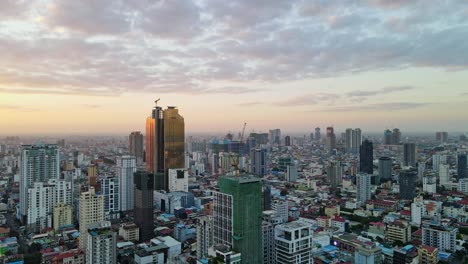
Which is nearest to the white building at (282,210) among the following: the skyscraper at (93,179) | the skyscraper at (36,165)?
the skyscraper at (93,179)

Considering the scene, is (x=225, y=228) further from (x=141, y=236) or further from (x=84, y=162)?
(x=84, y=162)

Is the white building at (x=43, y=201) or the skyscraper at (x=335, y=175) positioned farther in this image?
the skyscraper at (x=335, y=175)

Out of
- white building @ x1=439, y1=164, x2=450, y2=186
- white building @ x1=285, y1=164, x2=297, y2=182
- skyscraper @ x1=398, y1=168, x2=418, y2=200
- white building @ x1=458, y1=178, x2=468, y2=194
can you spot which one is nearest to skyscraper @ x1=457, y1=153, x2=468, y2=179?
white building @ x1=439, y1=164, x2=450, y2=186

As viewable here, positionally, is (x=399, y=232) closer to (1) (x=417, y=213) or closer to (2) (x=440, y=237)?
(2) (x=440, y=237)

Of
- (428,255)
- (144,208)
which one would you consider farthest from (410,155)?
(144,208)

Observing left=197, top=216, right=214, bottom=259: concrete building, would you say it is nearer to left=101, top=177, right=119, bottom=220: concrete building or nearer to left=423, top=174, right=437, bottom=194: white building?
left=101, top=177, right=119, bottom=220: concrete building

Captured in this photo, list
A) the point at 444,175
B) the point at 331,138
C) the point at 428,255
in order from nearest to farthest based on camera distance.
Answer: the point at 428,255 → the point at 444,175 → the point at 331,138

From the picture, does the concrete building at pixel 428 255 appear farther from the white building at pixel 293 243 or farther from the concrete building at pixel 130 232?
the concrete building at pixel 130 232
